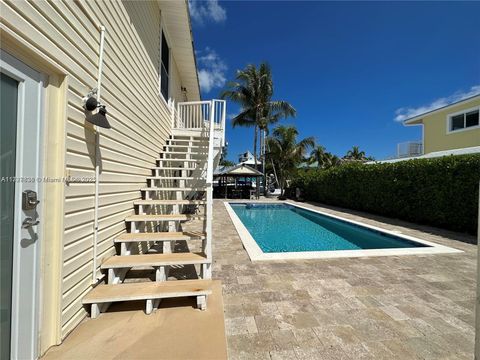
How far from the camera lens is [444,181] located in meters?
6.90

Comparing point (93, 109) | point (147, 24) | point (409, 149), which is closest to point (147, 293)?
point (93, 109)

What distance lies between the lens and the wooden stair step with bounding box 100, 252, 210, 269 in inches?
103

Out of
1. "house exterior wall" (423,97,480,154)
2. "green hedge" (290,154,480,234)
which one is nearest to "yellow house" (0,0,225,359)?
"green hedge" (290,154,480,234)

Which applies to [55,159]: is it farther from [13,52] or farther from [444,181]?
[444,181]

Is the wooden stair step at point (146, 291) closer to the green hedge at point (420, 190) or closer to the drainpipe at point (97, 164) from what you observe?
the drainpipe at point (97, 164)

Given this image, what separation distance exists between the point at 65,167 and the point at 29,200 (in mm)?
410

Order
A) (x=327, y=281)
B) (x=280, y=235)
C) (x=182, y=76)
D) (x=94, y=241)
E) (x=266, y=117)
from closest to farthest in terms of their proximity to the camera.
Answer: (x=94, y=241) < (x=327, y=281) < (x=280, y=235) < (x=182, y=76) < (x=266, y=117)

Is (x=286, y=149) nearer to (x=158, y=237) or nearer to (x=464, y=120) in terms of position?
(x=464, y=120)

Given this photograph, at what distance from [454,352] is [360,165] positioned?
10175mm

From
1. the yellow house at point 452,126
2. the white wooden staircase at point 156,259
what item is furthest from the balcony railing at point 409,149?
the white wooden staircase at point 156,259

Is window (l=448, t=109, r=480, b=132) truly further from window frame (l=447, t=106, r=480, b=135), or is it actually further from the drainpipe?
the drainpipe

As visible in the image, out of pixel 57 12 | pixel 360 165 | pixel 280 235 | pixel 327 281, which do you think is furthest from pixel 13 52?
pixel 360 165

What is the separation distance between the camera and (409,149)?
647 inches

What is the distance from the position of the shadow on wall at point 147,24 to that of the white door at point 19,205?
9.07ft
